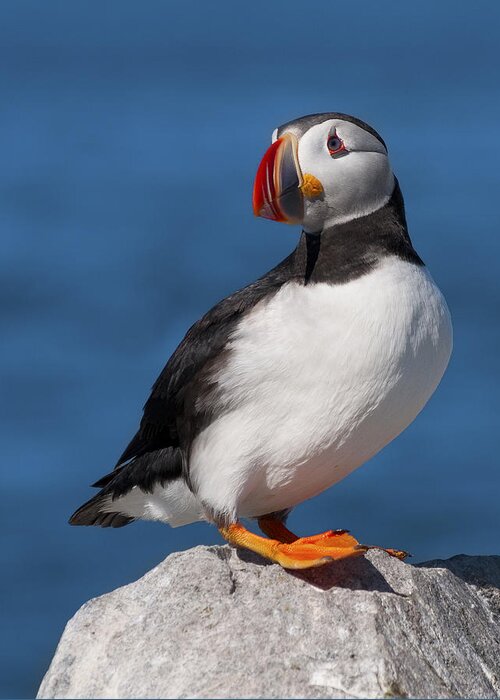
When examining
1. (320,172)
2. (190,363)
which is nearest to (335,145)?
(320,172)

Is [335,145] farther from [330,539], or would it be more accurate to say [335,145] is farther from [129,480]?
[129,480]

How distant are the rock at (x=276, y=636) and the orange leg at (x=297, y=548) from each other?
0.06 m

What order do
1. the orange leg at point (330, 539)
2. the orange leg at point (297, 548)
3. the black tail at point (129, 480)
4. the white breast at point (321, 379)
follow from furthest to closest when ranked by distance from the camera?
the black tail at point (129, 480), the orange leg at point (330, 539), the white breast at point (321, 379), the orange leg at point (297, 548)

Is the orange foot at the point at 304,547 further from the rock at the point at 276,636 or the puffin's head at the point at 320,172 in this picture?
the puffin's head at the point at 320,172

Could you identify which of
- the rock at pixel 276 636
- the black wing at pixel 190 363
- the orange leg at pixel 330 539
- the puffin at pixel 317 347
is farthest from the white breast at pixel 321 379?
the rock at pixel 276 636

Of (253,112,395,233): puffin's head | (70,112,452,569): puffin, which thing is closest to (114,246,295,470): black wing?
(70,112,452,569): puffin

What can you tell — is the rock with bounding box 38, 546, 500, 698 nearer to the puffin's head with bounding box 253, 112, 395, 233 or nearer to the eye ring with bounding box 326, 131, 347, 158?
the puffin's head with bounding box 253, 112, 395, 233

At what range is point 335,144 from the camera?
5277mm

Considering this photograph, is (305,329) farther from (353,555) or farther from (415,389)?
(353,555)

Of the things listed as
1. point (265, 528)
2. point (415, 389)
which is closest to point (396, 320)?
point (415, 389)

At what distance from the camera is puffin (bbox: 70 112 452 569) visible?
5.17 meters

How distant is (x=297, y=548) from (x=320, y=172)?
55.8 inches

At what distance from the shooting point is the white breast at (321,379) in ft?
16.9

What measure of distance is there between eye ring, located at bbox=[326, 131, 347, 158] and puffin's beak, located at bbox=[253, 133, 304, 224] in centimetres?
13
